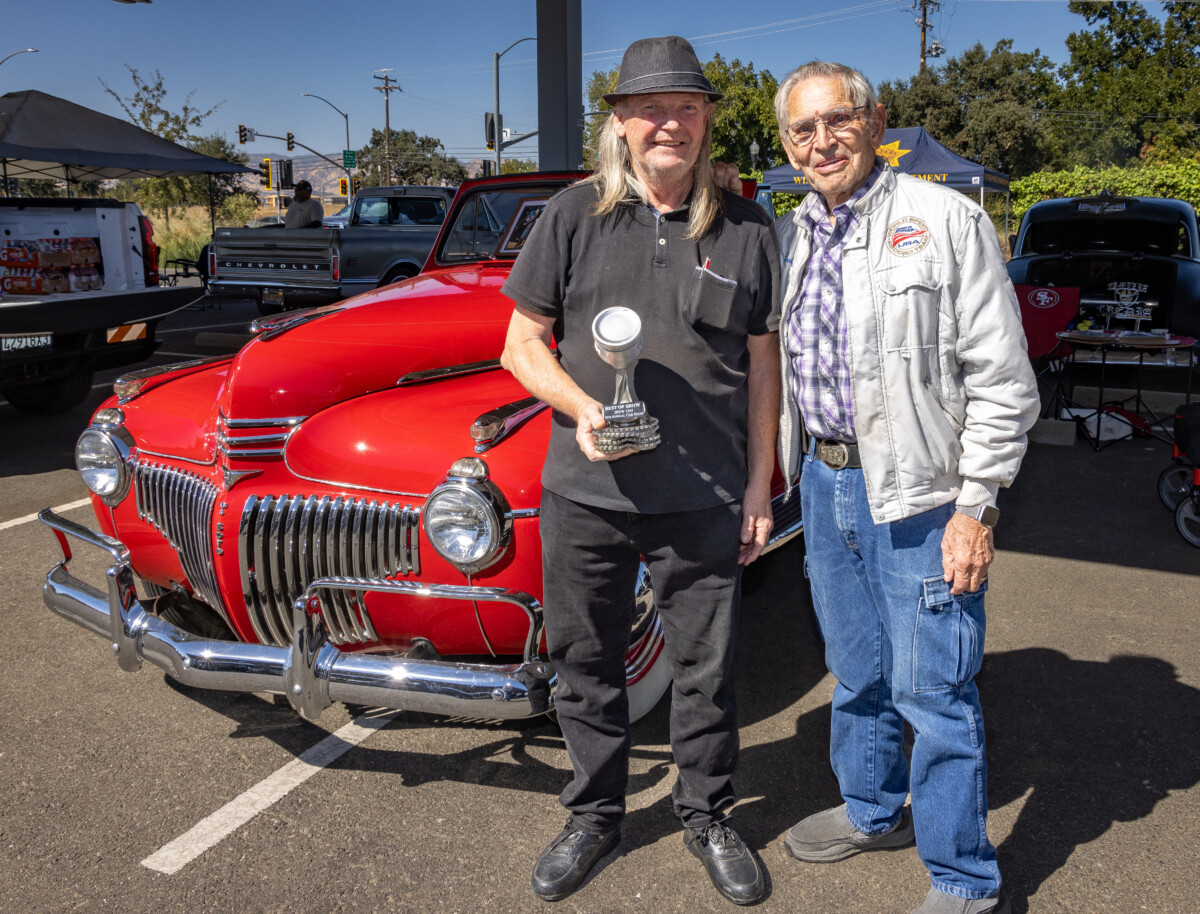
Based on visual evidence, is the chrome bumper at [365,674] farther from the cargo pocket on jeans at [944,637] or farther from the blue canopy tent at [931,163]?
the blue canopy tent at [931,163]

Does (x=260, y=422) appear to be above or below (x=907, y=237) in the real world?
below

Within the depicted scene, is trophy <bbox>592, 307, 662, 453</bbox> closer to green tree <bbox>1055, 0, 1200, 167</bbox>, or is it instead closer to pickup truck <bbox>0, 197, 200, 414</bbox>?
pickup truck <bbox>0, 197, 200, 414</bbox>

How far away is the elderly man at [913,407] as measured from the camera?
6.70 ft

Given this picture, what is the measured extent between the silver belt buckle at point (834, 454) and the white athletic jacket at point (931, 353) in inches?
2.8

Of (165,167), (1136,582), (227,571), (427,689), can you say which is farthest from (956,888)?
(165,167)

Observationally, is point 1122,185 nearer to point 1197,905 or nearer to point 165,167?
point 165,167

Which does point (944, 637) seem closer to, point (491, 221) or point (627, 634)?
point (627, 634)

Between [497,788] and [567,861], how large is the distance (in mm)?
488

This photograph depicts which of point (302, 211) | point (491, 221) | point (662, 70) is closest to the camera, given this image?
point (662, 70)

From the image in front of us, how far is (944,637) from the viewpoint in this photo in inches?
83.4

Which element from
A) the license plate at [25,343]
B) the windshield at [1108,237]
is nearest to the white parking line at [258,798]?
the license plate at [25,343]

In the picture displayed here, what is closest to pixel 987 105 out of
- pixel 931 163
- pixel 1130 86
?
pixel 1130 86

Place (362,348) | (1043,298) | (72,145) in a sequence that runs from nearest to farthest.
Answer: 1. (362,348)
2. (1043,298)
3. (72,145)

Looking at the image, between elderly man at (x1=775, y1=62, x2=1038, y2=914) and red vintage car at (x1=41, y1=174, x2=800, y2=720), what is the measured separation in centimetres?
70
